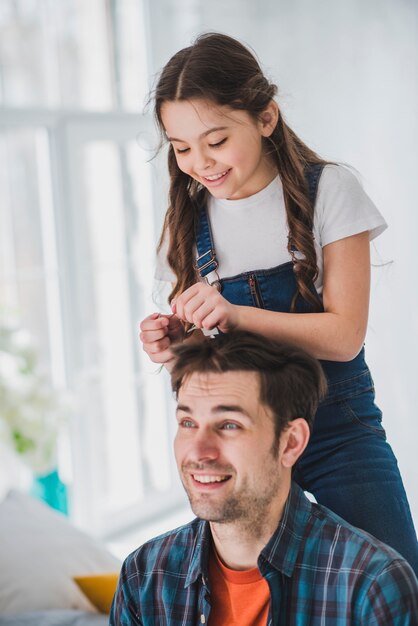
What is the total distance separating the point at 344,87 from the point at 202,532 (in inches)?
117

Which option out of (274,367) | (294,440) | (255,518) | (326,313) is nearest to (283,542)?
(255,518)

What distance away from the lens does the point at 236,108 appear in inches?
60.4

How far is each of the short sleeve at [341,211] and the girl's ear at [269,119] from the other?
0.43 ft

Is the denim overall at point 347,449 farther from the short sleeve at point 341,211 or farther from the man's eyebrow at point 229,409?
the man's eyebrow at point 229,409

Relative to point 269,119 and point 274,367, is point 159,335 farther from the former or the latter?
point 269,119

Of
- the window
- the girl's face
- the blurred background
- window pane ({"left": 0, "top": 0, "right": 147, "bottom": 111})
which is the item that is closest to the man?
the girl's face

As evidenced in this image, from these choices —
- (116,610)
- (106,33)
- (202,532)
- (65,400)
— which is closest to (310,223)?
(202,532)

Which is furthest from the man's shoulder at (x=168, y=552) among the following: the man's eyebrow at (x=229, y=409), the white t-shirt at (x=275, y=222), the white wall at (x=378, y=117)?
the white wall at (x=378, y=117)

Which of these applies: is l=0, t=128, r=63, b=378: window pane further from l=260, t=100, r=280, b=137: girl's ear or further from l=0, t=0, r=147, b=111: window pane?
l=260, t=100, r=280, b=137: girl's ear

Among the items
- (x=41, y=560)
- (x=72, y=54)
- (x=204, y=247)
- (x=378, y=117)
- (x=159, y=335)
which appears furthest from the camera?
(x=72, y=54)

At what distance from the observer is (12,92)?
399 cm

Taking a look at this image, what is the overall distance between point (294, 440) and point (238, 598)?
0.29 m

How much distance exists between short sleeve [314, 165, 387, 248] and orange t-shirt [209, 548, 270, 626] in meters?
0.61

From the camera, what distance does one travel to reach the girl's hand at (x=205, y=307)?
1.42 meters
